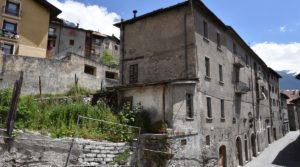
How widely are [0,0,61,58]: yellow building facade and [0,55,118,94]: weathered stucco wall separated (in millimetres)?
6785

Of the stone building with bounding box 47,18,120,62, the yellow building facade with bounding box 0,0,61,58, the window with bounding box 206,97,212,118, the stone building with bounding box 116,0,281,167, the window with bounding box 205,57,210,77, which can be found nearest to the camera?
the stone building with bounding box 116,0,281,167

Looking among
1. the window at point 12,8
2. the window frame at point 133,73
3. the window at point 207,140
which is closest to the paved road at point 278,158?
the window at point 207,140

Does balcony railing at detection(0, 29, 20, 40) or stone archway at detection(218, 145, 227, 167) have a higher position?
balcony railing at detection(0, 29, 20, 40)

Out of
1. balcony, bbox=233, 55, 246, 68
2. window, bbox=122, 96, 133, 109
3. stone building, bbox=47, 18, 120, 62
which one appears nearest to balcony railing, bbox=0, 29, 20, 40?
stone building, bbox=47, 18, 120, 62

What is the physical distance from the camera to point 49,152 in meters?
10.3

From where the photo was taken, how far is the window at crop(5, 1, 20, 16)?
31062mm

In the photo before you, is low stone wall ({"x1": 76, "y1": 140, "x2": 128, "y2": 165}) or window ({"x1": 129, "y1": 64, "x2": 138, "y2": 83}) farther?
window ({"x1": 129, "y1": 64, "x2": 138, "y2": 83})

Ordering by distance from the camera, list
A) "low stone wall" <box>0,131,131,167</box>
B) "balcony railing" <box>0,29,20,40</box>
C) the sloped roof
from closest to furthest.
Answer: "low stone wall" <box>0,131,131,167</box>
"balcony railing" <box>0,29,20,40</box>
the sloped roof

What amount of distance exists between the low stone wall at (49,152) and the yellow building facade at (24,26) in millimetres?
23073

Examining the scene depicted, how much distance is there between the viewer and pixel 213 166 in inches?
718

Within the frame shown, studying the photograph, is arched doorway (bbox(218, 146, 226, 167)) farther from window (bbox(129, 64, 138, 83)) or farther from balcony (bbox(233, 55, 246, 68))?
window (bbox(129, 64, 138, 83))

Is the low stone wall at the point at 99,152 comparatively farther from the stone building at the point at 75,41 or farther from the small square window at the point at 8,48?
the stone building at the point at 75,41

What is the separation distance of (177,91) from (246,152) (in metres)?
14.1

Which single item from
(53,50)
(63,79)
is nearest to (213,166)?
(63,79)
